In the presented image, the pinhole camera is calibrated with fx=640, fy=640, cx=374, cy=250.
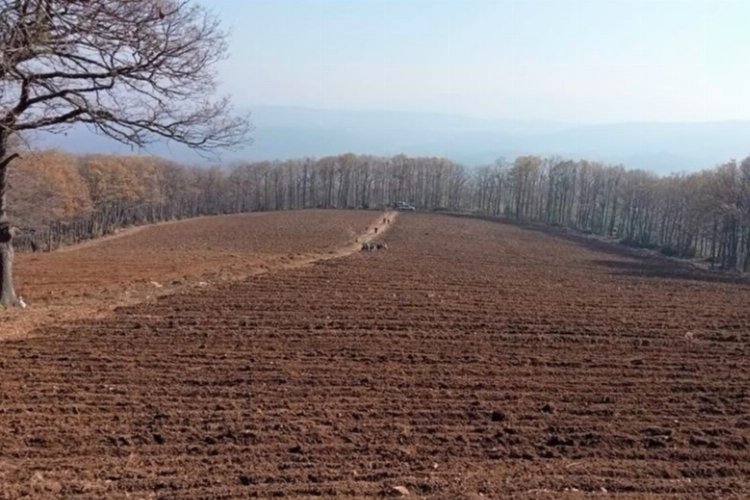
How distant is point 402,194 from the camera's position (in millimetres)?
114000

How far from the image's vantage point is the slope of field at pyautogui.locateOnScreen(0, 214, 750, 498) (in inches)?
235

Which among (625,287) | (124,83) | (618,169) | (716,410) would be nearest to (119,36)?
(124,83)

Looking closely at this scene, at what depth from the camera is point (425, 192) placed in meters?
114

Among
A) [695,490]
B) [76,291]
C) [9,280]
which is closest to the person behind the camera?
[695,490]

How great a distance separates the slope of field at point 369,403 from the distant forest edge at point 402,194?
40677 mm

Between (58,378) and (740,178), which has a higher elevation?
(740,178)

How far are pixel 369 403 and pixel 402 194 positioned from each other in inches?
4195

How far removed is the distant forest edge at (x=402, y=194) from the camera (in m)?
55.3

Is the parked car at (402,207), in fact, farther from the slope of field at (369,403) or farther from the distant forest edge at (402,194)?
the slope of field at (369,403)

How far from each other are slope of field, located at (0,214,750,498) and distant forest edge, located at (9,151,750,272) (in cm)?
4068

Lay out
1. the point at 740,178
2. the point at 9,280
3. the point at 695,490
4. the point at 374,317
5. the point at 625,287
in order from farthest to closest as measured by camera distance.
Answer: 1. the point at 740,178
2. the point at 625,287
3. the point at 374,317
4. the point at 9,280
5. the point at 695,490

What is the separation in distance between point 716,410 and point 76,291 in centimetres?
1476

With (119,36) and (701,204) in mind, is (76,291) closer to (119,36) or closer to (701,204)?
(119,36)

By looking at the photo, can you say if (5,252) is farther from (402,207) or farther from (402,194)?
(402,194)
